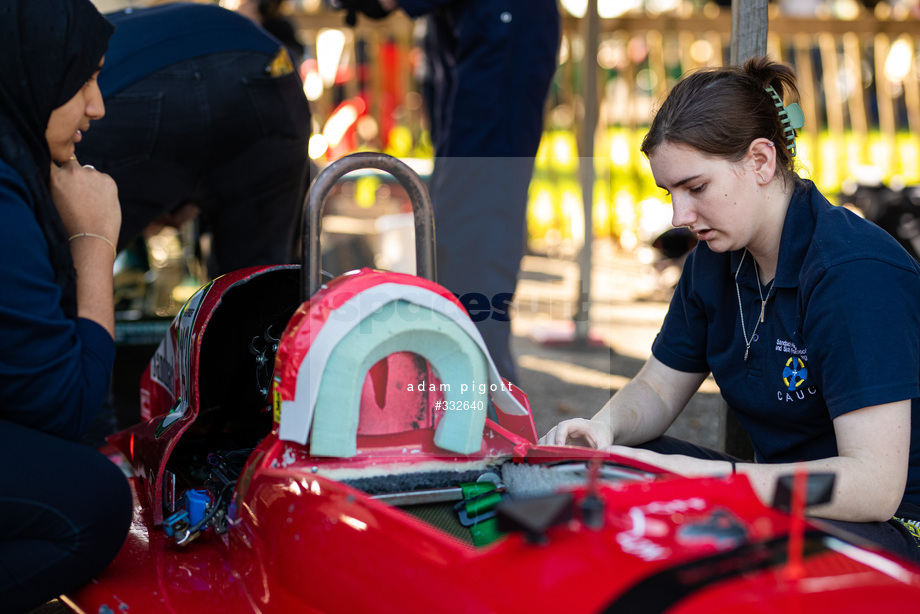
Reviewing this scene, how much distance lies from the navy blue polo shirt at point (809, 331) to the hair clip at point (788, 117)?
10cm

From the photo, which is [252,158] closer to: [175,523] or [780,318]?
[175,523]

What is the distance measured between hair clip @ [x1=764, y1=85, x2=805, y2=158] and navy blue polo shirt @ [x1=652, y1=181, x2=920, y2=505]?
0.33ft

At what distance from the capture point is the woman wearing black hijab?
1.32 meters

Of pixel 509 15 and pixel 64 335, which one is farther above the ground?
pixel 509 15

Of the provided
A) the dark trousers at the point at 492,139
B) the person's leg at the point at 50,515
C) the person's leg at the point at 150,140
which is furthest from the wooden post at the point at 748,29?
the person's leg at the point at 50,515

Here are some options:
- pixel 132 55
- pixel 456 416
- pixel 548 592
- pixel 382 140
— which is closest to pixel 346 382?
pixel 456 416

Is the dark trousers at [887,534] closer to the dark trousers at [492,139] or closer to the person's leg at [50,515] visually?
the person's leg at [50,515]

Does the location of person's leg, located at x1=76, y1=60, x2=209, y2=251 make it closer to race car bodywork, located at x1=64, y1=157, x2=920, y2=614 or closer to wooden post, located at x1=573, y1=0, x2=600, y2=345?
race car bodywork, located at x1=64, y1=157, x2=920, y2=614

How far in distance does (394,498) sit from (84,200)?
0.82 meters

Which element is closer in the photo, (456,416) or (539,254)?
(456,416)

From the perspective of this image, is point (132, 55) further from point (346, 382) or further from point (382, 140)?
point (382, 140)

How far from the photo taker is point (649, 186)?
6789mm

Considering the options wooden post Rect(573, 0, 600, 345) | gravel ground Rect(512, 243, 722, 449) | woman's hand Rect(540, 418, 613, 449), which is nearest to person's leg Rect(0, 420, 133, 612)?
woman's hand Rect(540, 418, 613, 449)

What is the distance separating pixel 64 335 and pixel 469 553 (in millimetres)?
796
